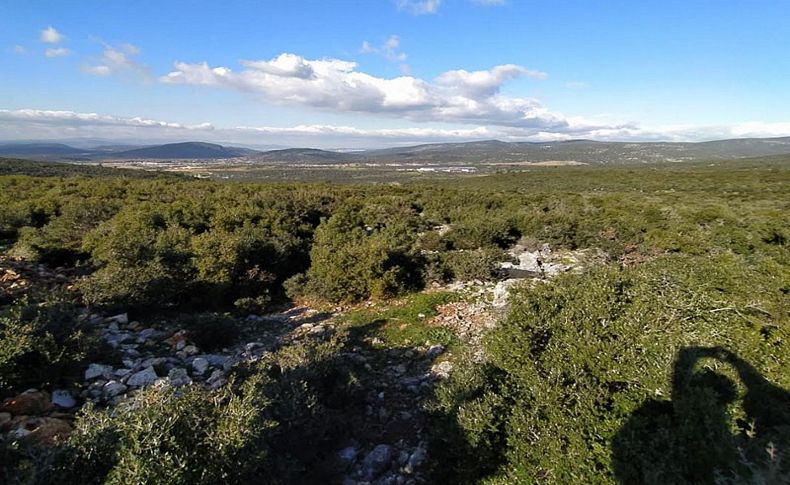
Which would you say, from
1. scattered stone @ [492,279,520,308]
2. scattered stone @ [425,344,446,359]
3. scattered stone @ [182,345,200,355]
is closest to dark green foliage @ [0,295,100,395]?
scattered stone @ [182,345,200,355]

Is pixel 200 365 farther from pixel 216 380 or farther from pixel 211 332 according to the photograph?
pixel 211 332

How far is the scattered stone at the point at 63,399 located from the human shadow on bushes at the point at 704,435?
6.47m

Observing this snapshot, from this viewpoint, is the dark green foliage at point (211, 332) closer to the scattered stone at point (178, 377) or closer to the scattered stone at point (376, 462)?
the scattered stone at point (178, 377)

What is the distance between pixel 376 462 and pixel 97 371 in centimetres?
436

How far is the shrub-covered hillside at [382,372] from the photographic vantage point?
3895mm

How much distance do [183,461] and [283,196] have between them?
23.2m

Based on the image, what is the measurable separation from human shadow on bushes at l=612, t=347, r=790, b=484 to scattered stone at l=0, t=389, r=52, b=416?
21.6ft

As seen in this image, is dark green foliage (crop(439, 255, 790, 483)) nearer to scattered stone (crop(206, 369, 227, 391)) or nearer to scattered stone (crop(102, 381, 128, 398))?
scattered stone (crop(206, 369, 227, 391))

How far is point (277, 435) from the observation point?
15.4 ft

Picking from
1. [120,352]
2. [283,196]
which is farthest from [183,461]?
[283,196]

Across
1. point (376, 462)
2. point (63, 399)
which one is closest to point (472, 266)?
point (376, 462)

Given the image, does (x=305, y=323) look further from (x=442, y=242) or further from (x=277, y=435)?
(x=442, y=242)

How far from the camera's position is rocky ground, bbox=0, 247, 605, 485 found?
500 centimetres

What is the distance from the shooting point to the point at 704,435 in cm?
409
